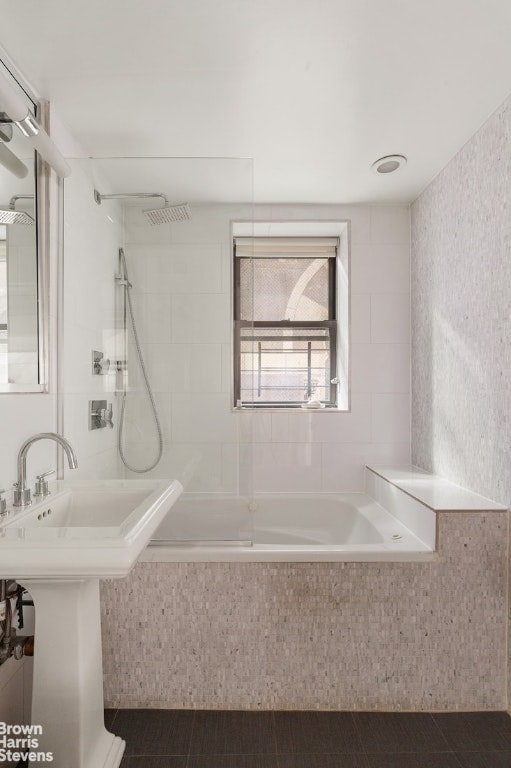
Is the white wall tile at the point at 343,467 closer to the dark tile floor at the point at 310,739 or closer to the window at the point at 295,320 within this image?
the window at the point at 295,320

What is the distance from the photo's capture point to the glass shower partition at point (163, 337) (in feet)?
6.77

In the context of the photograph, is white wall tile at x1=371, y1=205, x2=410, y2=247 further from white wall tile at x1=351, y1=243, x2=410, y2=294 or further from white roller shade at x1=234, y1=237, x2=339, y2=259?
white roller shade at x1=234, y1=237, x2=339, y2=259

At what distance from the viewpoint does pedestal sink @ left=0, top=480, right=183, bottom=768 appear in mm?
1136

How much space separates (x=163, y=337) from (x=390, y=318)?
168cm

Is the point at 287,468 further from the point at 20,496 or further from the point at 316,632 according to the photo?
the point at 20,496

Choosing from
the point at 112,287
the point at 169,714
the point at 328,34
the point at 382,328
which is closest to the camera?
the point at 328,34

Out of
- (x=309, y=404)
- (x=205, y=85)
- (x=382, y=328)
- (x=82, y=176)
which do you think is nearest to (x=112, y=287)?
(x=82, y=176)

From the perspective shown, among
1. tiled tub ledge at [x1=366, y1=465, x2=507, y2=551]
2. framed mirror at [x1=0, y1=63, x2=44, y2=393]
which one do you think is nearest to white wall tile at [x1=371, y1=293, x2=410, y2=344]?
Answer: tiled tub ledge at [x1=366, y1=465, x2=507, y2=551]

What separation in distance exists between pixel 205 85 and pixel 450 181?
1.36m

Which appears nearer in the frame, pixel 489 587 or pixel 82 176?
pixel 489 587

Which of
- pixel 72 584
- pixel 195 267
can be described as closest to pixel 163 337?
pixel 195 267

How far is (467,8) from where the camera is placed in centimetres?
154

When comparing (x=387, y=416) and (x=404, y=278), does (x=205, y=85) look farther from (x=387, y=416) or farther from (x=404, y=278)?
(x=387, y=416)

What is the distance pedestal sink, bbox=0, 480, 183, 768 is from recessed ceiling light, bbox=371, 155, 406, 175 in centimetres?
199
